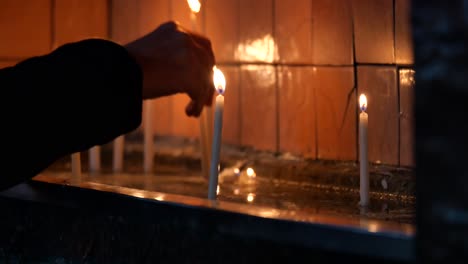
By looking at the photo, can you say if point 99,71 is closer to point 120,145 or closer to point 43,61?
point 43,61

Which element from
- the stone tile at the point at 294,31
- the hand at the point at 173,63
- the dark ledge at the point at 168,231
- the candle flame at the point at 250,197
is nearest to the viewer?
the dark ledge at the point at 168,231

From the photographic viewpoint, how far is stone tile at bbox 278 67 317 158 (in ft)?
4.97

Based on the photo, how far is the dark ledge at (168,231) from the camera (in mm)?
727

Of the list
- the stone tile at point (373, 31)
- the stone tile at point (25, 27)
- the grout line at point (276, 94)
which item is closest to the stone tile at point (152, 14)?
the stone tile at point (25, 27)

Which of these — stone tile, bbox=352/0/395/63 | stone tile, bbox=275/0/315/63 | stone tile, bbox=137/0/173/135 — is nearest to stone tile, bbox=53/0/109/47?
stone tile, bbox=137/0/173/135

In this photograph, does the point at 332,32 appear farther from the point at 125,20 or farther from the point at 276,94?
the point at 125,20

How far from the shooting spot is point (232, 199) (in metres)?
1.25

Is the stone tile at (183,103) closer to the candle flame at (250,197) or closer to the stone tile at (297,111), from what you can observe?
the stone tile at (297,111)

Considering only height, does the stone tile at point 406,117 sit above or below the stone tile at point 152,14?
below

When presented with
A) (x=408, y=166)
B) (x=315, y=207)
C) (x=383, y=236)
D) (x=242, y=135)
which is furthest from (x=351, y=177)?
(x=383, y=236)

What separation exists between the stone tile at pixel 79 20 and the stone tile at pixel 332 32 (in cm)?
67

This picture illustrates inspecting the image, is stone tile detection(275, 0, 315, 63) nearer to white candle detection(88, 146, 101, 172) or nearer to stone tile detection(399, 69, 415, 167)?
stone tile detection(399, 69, 415, 167)

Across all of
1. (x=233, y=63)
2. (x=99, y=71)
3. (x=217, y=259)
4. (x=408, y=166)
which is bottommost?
(x=217, y=259)

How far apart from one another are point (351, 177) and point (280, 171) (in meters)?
0.19
